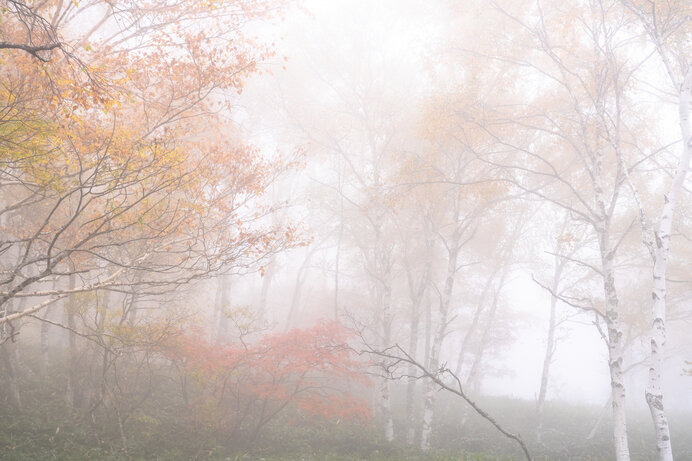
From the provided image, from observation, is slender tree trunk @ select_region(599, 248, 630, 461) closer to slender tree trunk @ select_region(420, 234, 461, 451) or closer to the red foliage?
slender tree trunk @ select_region(420, 234, 461, 451)

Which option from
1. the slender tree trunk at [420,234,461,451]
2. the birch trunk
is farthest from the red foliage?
the birch trunk

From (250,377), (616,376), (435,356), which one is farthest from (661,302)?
(250,377)

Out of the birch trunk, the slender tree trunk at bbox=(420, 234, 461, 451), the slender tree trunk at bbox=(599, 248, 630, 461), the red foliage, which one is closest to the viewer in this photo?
the birch trunk

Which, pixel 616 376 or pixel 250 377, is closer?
pixel 616 376

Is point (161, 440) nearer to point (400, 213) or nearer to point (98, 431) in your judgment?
point (98, 431)

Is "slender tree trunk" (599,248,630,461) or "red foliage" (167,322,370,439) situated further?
"red foliage" (167,322,370,439)

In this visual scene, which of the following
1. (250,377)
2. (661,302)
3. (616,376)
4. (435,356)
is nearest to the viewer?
(661,302)

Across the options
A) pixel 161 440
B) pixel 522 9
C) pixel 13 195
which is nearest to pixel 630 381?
pixel 522 9

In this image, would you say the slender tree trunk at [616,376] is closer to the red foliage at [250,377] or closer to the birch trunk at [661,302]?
the birch trunk at [661,302]

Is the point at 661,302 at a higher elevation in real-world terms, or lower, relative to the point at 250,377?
higher

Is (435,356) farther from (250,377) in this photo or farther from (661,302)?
(661,302)

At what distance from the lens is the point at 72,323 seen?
821 centimetres

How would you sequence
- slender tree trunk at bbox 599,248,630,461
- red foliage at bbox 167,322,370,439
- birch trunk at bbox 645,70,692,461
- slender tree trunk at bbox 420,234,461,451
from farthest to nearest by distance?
slender tree trunk at bbox 420,234,461,451 < red foliage at bbox 167,322,370,439 < slender tree trunk at bbox 599,248,630,461 < birch trunk at bbox 645,70,692,461

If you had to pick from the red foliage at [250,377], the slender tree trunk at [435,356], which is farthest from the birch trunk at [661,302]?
the red foliage at [250,377]
